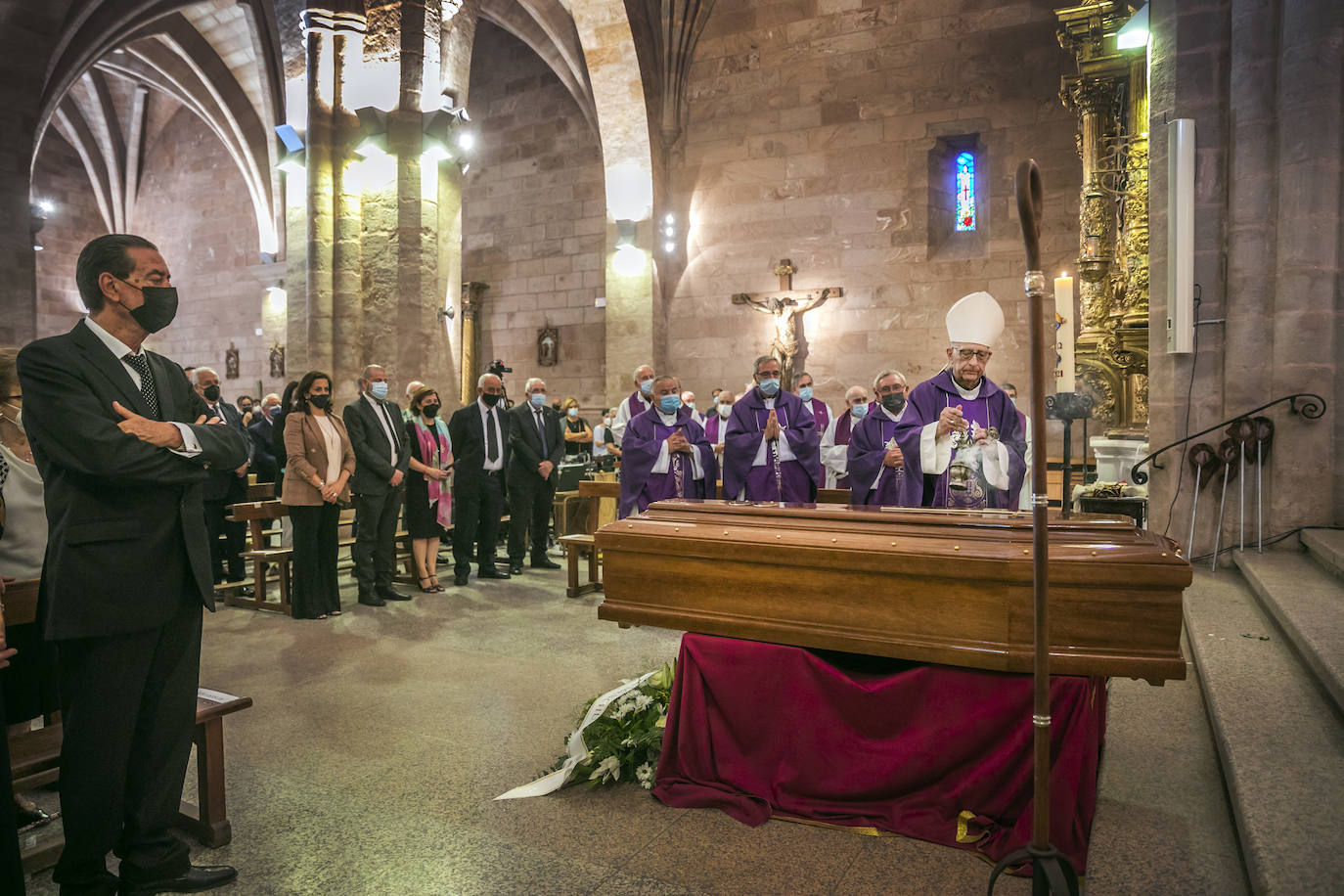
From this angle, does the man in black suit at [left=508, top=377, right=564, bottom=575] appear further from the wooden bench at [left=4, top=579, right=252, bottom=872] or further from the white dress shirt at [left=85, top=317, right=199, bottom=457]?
the white dress shirt at [left=85, top=317, right=199, bottom=457]

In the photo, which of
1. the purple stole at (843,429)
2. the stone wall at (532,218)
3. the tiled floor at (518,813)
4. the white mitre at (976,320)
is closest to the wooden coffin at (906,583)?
the tiled floor at (518,813)

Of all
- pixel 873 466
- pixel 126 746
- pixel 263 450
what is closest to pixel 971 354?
pixel 873 466

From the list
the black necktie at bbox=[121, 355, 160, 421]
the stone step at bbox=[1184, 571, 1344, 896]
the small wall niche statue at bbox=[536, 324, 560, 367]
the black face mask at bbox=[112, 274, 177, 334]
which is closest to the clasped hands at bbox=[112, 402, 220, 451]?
the black necktie at bbox=[121, 355, 160, 421]

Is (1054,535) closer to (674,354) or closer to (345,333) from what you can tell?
(345,333)

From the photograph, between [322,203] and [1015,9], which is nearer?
[322,203]

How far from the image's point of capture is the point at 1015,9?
11.4 metres

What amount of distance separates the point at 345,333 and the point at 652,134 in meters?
7.00

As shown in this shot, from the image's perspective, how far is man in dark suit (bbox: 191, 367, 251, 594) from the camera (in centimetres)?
633

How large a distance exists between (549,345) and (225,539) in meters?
8.96

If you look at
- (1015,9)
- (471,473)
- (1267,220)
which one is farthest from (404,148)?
(1015,9)

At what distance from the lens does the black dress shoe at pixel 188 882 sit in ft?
6.94

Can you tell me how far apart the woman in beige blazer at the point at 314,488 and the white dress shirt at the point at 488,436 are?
54.8 inches

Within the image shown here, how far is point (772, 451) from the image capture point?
5523 millimetres

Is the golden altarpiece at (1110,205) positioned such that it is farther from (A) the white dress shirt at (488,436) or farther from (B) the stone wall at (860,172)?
(A) the white dress shirt at (488,436)
